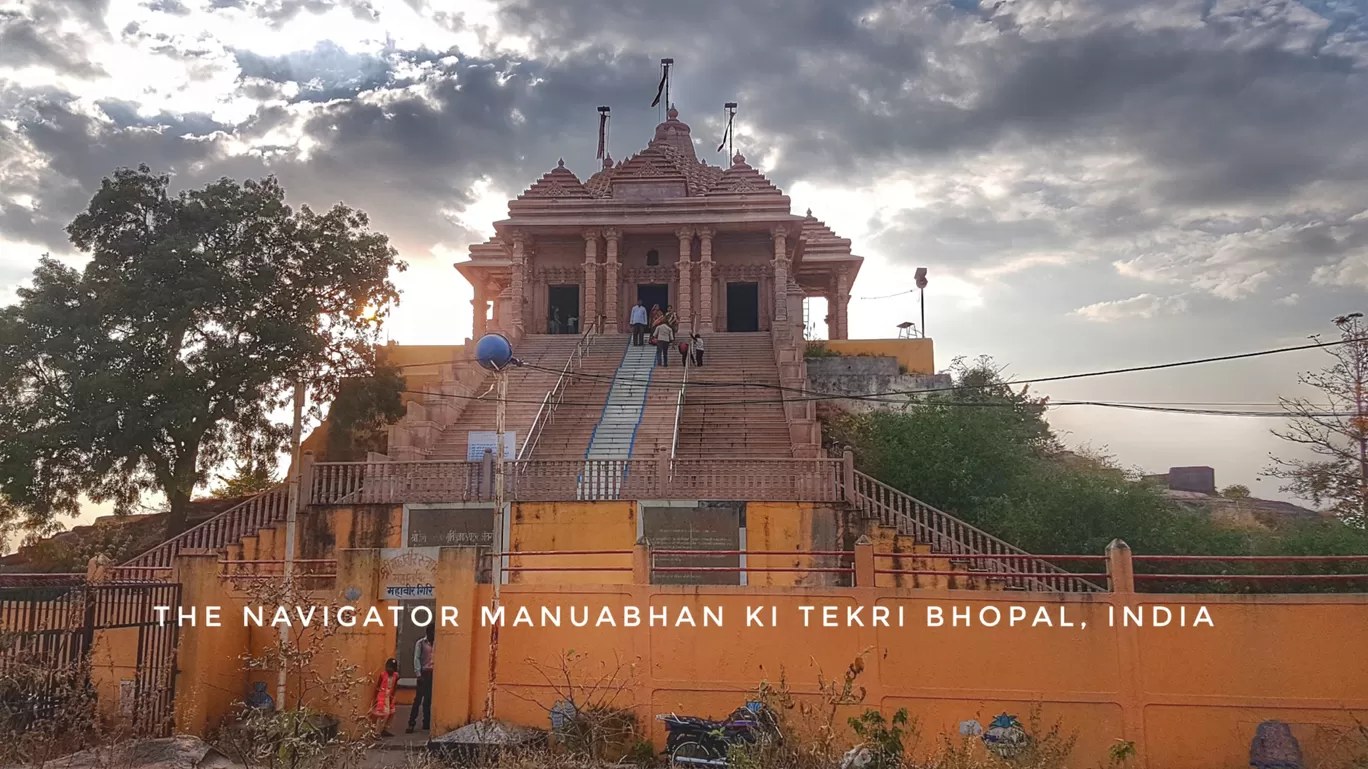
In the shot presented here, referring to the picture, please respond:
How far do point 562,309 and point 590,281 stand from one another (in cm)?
255

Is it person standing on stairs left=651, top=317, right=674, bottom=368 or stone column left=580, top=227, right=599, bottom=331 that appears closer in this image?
person standing on stairs left=651, top=317, right=674, bottom=368

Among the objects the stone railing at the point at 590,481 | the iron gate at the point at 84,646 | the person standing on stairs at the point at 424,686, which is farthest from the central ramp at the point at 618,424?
the iron gate at the point at 84,646

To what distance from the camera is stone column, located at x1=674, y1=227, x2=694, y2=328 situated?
94.6 feet

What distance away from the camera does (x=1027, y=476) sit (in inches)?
716

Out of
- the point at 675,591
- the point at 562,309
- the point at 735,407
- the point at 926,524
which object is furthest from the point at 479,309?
the point at 675,591

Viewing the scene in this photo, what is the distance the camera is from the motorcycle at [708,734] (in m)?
9.82

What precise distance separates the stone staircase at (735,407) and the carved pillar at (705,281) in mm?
2424

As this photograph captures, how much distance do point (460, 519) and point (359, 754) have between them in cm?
856

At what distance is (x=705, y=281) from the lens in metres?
29.1

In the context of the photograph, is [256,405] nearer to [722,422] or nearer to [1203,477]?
[722,422]

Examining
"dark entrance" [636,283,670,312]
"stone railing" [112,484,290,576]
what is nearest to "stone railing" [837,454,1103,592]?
"stone railing" [112,484,290,576]

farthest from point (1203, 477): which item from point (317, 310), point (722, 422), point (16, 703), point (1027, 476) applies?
point (16, 703)

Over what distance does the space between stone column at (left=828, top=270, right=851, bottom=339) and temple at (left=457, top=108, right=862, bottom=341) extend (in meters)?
3.51

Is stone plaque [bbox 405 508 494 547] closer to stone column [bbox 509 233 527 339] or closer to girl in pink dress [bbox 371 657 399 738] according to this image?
girl in pink dress [bbox 371 657 399 738]
